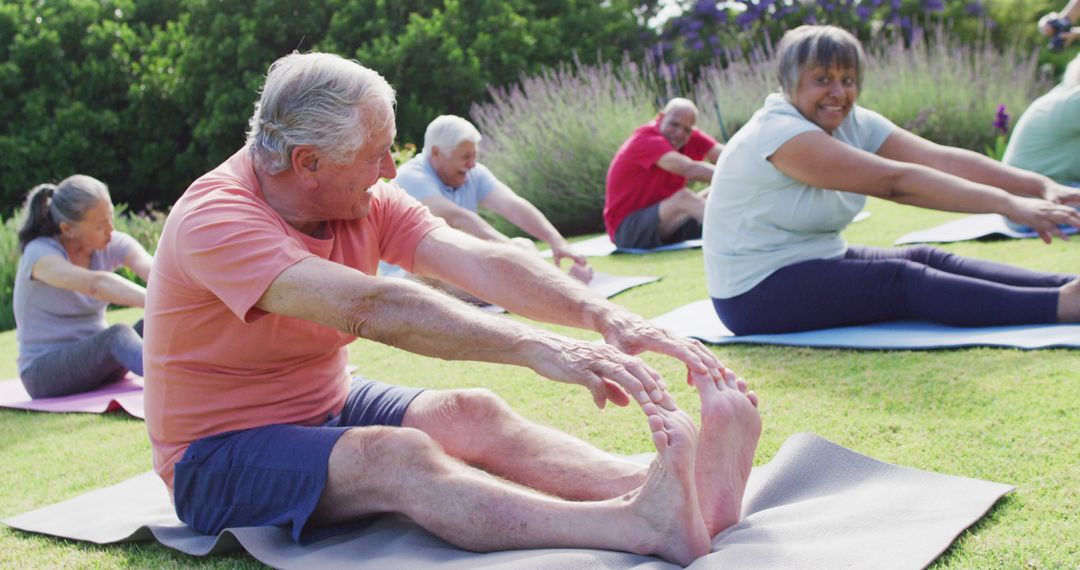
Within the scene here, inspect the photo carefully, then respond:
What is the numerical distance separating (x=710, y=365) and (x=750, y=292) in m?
2.12

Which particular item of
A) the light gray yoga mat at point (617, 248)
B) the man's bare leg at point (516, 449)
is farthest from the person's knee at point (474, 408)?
the light gray yoga mat at point (617, 248)

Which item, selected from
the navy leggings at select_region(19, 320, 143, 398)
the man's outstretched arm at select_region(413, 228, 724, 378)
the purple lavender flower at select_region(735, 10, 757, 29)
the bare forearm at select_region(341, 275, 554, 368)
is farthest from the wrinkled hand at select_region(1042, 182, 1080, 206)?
the purple lavender flower at select_region(735, 10, 757, 29)

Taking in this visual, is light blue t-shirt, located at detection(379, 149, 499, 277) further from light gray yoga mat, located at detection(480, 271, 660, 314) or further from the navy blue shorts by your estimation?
the navy blue shorts

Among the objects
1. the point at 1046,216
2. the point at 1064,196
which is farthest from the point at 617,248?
the point at 1046,216

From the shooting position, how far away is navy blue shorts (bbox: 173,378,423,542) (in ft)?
7.47

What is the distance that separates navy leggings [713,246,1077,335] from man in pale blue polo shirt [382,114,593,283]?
1.40m

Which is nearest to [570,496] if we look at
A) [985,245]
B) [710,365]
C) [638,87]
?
[710,365]

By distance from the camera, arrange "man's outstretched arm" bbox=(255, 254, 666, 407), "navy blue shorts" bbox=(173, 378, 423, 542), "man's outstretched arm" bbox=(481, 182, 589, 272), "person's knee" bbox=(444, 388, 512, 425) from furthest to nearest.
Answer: "man's outstretched arm" bbox=(481, 182, 589, 272), "person's knee" bbox=(444, 388, 512, 425), "navy blue shorts" bbox=(173, 378, 423, 542), "man's outstretched arm" bbox=(255, 254, 666, 407)

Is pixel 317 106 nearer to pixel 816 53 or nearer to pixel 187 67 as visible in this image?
pixel 816 53

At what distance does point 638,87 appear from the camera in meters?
10.4

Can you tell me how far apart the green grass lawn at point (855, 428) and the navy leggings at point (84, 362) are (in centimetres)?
19

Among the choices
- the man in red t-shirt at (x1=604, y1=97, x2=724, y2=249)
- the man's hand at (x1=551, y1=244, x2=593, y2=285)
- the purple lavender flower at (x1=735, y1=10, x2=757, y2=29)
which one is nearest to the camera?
the man's hand at (x1=551, y1=244, x2=593, y2=285)

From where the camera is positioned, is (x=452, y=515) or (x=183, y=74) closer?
(x=452, y=515)

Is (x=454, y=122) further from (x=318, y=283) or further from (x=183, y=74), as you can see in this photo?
(x=183, y=74)
